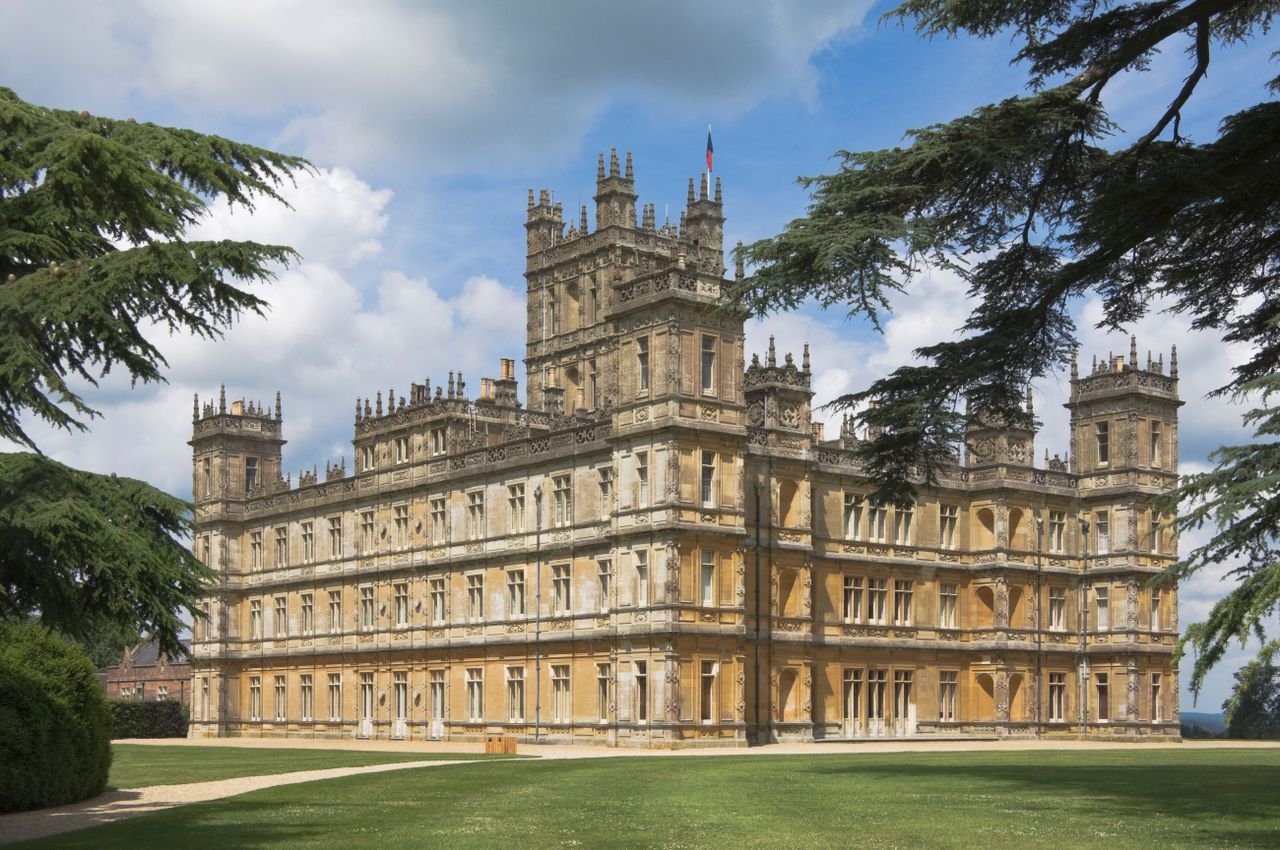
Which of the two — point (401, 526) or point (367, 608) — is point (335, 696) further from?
point (401, 526)

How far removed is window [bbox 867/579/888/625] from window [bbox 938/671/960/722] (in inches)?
145

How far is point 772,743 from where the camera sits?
4678 cm

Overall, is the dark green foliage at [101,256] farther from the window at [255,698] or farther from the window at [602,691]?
the window at [255,698]

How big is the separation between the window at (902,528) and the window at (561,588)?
1209cm

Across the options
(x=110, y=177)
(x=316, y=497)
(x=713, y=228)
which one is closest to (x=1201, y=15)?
(x=110, y=177)

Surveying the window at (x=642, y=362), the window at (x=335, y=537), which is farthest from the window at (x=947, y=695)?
the window at (x=335, y=537)

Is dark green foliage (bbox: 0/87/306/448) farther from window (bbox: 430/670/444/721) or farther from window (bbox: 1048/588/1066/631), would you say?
window (bbox: 1048/588/1066/631)

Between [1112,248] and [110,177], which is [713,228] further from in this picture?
[110,177]

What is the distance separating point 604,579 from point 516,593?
463cm

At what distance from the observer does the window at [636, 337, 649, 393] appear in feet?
148

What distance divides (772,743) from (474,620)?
442 inches

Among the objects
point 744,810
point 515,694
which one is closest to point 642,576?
point 515,694

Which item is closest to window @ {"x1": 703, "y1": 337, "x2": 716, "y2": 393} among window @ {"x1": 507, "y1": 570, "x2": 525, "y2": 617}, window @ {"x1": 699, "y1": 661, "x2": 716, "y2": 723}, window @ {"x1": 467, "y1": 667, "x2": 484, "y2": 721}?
window @ {"x1": 699, "y1": 661, "x2": 716, "y2": 723}

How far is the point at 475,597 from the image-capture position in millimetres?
52625
